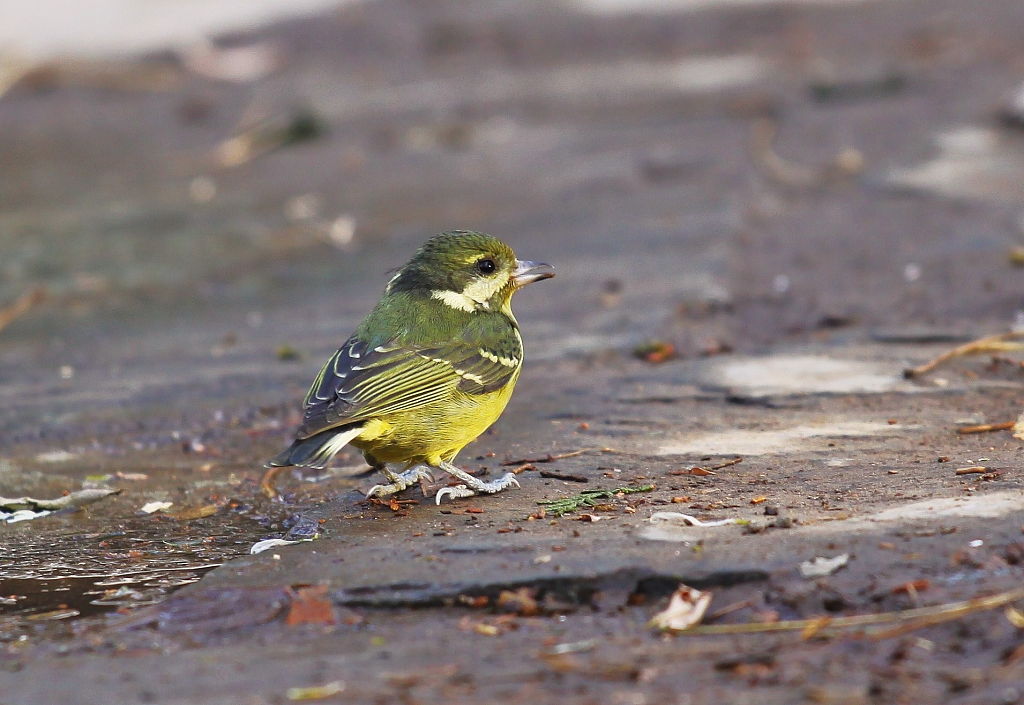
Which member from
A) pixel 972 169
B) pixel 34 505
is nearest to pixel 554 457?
pixel 34 505

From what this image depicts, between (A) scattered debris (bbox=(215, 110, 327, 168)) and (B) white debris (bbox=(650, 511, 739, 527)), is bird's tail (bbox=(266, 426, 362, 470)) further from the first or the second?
(A) scattered debris (bbox=(215, 110, 327, 168))

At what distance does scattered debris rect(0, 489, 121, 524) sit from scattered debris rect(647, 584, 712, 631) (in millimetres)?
2513

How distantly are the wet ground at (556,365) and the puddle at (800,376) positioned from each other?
0.08ft

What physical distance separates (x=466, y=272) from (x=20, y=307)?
3615 millimetres

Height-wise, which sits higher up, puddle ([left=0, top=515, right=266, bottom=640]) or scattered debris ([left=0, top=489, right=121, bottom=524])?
scattered debris ([left=0, top=489, right=121, bottom=524])

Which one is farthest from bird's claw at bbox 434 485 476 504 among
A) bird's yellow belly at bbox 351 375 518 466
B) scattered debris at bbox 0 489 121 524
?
scattered debris at bbox 0 489 121 524

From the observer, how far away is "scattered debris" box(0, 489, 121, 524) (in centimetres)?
514

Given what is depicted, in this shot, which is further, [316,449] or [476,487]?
[476,487]

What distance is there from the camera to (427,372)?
5168 mm

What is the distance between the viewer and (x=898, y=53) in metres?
14.9

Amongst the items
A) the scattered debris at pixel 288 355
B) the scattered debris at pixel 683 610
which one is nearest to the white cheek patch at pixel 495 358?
the scattered debris at pixel 683 610

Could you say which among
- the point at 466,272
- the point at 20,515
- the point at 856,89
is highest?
the point at 856,89

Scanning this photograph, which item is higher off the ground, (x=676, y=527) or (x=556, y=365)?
(x=556, y=365)

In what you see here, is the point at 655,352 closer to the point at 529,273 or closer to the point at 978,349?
the point at 529,273
